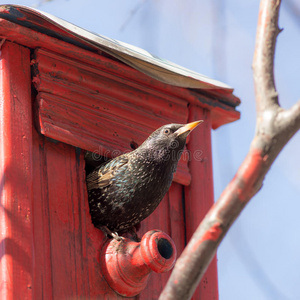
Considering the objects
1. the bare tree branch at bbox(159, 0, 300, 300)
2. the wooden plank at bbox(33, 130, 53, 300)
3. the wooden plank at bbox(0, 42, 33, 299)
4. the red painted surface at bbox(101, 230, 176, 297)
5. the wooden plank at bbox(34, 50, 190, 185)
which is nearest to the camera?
the bare tree branch at bbox(159, 0, 300, 300)

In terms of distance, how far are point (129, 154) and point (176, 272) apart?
228 centimetres

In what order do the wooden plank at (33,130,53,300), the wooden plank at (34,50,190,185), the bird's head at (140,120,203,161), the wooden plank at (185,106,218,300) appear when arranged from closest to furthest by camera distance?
the wooden plank at (33,130,53,300) < the wooden plank at (34,50,190,185) < the bird's head at (140,120,203,161) < the wooden plank at (185,106,218,300)

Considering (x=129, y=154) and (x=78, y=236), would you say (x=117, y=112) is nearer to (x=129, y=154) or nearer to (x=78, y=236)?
(x=129, y=154)

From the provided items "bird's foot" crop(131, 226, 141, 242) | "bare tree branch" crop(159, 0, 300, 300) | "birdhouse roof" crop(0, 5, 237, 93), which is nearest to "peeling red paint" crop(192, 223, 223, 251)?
"bare tree branch" crop(159, 0, 300, 300)

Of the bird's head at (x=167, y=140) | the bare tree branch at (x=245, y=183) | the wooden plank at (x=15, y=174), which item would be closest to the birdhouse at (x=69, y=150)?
the wooden plank at (x=15, y=174)


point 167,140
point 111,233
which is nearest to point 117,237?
point 111,233

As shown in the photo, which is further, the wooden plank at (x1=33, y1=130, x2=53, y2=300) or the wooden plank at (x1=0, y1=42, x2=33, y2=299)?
the wooden plank at (x1=33, y1=130, x2=53, y2=300)

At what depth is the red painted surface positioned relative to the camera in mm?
4070

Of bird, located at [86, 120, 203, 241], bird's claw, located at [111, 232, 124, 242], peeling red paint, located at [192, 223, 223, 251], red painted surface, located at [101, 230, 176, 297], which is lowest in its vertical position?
peeling red paint, located at [192, 223, 223, 251]

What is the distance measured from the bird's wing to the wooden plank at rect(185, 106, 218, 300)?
2.30 feet

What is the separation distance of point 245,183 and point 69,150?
2.22 m

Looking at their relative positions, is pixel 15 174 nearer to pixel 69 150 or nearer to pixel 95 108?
pixel 69 150

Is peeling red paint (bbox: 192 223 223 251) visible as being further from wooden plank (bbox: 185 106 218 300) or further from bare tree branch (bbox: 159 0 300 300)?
wooden plank (bbox: 185 106 218 300)

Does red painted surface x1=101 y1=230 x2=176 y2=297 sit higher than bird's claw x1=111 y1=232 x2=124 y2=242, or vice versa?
bird's claw x1=111 y1=232 x2=124 y2=242
